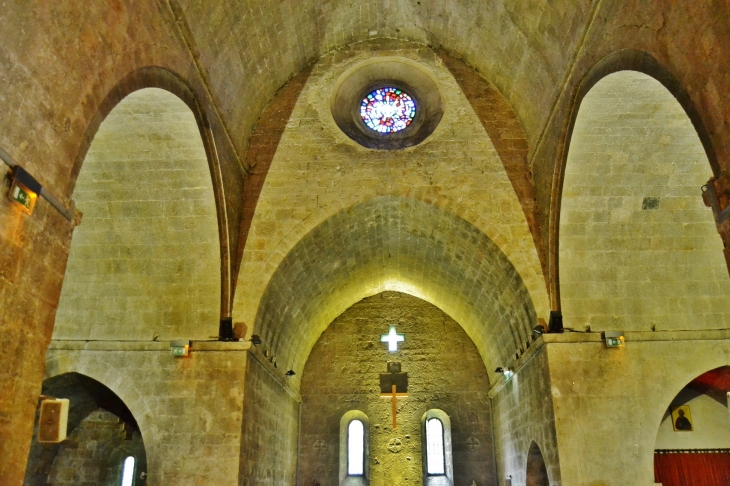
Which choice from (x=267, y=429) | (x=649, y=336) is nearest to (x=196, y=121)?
(x=267, y=429)

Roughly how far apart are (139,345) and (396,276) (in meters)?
6.67

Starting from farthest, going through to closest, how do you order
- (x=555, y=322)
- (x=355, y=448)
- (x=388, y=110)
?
(x=355, y=448) < (x=388, y=110) < (x=555, y=322)

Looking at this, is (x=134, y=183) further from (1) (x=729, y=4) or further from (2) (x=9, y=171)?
(1) (x=729, y=4)

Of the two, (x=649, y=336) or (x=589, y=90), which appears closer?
(x=589, y=90)

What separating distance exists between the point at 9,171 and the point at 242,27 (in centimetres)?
564

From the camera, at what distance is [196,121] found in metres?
8.68

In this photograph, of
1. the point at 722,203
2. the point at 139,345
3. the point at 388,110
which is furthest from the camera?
the point at 388,110

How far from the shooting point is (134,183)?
30.1ft

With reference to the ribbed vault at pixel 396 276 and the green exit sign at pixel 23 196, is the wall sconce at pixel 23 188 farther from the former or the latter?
the ribbed vault at pixel 396 276

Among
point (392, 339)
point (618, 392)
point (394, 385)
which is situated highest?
point (392, 339)

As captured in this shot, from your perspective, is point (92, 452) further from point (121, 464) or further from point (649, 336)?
point (649, 336)

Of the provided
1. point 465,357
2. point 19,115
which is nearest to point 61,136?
point 19,115

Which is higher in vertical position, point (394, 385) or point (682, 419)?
point (394, 385)

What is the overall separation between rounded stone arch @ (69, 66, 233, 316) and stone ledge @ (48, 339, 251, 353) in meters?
0.56
